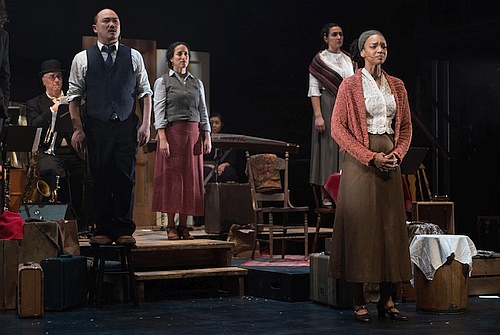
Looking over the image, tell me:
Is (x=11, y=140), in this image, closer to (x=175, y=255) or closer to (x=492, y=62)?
(x=175, y=255)

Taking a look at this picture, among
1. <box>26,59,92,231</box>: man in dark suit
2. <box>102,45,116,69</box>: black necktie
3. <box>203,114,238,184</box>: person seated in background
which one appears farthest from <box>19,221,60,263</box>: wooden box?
<box>203,114,238,184</box>: person seated in background

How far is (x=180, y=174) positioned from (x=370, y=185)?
84.7 inches

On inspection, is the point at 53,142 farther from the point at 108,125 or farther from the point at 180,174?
the point at 108,125

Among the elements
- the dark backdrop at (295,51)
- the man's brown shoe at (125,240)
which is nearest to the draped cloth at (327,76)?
the man's brown shoe at (125,240)

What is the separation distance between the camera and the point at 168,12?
10031 millimetres

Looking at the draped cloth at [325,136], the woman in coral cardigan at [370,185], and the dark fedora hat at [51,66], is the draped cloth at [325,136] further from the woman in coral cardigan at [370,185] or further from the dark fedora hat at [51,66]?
the dark fedora hat at [51,66]

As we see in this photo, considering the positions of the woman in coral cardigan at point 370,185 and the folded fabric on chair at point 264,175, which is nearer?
the woman in coral cardigan at point 370,185

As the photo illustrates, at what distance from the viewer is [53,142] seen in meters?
8.75

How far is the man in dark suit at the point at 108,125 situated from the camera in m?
6.17

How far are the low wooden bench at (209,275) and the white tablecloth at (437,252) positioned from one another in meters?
1.57

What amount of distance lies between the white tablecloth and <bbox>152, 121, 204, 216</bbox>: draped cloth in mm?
1935

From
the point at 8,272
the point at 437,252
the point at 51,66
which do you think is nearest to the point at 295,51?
the point at 51,66

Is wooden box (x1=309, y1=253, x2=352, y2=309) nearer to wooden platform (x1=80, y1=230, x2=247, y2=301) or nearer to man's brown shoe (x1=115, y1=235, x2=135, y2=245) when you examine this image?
wooden platform (x1=80, y1=230, x2=247, y2=301)

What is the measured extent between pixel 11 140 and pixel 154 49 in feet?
9.89
